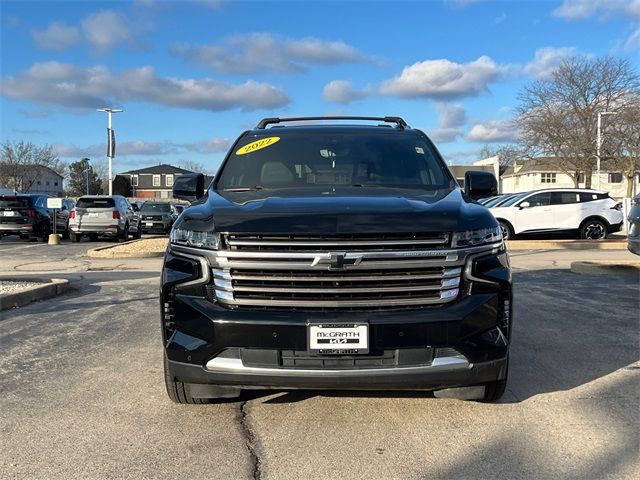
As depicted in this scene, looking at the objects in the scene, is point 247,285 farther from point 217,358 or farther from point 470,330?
point 470,330

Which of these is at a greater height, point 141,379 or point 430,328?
point 430,328

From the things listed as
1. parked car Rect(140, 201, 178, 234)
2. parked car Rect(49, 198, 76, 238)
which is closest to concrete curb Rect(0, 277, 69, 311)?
parked car Rect(49, 198, 76, 238)

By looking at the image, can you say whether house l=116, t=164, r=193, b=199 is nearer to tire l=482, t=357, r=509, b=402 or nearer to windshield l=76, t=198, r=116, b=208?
windshield l=76, t=198, r=116, b=208

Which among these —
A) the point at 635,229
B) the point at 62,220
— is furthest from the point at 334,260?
the point at 62,220

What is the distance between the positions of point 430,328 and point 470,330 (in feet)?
0.80

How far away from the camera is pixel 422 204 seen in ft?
12.3

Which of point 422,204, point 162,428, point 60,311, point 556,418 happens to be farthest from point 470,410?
point 60,311

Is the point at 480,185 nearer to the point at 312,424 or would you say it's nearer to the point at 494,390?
the point at 494,390

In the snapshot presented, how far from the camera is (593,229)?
18375 millimetres

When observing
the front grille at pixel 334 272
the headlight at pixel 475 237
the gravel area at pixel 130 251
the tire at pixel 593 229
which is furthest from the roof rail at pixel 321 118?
the tire at pixel 593 229

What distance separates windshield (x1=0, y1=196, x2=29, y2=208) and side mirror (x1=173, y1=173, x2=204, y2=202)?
58.9 ft

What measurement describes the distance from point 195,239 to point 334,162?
1.77m

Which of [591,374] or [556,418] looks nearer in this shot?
[556,418]

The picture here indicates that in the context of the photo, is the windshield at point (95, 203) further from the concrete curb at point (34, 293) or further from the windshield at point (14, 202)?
the concrete curb at point (34, 293)
